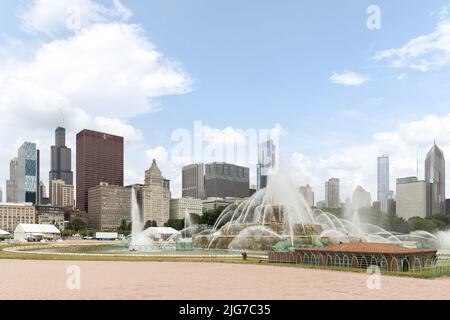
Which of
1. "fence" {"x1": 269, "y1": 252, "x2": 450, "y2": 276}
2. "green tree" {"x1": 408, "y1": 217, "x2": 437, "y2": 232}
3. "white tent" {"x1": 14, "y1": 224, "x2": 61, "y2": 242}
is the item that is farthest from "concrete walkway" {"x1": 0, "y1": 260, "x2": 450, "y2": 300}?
"green tree" {"x1": 408, "y1": 217, "x2": 437, "y2": 232}

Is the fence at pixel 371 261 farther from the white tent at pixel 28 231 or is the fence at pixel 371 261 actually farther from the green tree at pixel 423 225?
the green tree at pixel 423 225

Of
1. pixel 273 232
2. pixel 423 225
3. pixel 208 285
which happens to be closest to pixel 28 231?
pixel 273 232

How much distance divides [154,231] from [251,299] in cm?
10544

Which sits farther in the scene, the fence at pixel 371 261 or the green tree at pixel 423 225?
the green tree at pixel 423 225

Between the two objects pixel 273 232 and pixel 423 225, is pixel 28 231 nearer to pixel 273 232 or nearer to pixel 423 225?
pixel 273 232

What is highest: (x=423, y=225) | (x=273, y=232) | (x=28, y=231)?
(x=273, y=232)

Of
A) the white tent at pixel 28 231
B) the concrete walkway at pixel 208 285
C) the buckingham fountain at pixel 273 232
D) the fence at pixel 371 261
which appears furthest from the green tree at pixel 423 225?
the concrete walkway at pixel 208 285

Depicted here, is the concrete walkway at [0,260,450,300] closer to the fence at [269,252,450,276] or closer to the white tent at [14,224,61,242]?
the fence at [269,252,450,276]

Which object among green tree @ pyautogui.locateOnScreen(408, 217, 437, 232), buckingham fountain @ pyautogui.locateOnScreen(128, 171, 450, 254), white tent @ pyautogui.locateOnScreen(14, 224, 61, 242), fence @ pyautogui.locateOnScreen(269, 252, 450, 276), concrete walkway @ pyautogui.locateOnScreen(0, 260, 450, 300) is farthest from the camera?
green tree @ pyautogui.locateOnScreen(408, 217, 437, 232)

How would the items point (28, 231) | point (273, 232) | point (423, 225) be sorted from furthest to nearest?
point (423, 225)
point (28, 231)
point (273, 232)

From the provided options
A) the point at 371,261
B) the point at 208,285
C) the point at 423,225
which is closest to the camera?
the point at 208,285
